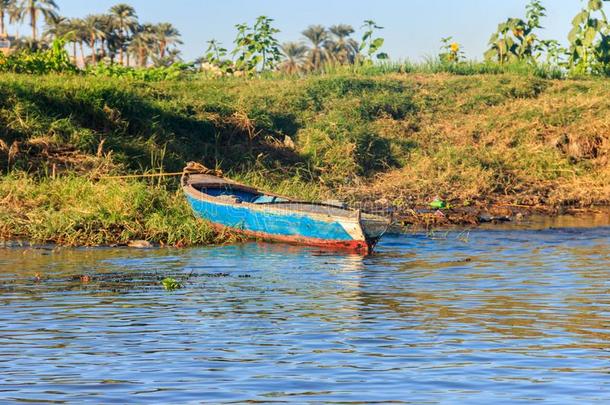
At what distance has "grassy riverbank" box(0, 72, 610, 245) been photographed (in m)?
16.8

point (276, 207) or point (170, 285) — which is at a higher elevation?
point (276, 207)

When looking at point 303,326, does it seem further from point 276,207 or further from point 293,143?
point 293,143

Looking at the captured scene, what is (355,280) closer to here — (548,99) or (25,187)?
(25,187)

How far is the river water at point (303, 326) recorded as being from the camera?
23.1ft

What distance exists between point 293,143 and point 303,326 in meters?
15.9

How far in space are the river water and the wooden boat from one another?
1.35 ft

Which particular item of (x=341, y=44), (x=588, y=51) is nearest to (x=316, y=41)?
(x=341, y=44)

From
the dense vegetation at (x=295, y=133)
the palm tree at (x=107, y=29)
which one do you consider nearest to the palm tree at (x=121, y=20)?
the palm tree at (x=107, y=29)

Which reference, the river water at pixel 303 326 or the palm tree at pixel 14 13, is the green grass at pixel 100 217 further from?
the palm tree at pixel 14 13

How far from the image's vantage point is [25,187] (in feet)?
57.6

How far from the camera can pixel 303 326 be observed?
9.34 metres

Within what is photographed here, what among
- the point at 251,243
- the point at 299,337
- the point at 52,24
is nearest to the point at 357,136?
the point at 251,243

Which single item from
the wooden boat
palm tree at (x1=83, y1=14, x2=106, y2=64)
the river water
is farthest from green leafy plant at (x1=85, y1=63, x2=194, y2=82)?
palm tree at (x1=83, y1=14, x2=106, y2=64)

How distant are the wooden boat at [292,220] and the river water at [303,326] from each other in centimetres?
41
